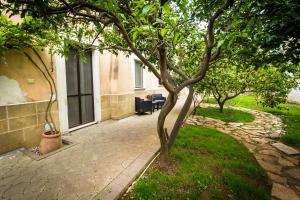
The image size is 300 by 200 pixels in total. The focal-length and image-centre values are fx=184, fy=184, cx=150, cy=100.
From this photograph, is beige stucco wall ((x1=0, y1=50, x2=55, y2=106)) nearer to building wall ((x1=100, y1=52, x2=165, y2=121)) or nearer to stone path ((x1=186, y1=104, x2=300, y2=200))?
building wall ((x1=100, y1=52, x2=165, y2=121))

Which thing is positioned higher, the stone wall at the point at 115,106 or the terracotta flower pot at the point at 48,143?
the stone wall at the point at 115,106

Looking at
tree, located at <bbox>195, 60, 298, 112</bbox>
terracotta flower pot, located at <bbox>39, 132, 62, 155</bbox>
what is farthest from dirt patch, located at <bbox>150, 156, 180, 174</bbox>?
tree, located at <bbox>195, 60, 298, 112</bbox>

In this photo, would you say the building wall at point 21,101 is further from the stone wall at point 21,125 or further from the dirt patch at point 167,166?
the dirt patch at point 167,166

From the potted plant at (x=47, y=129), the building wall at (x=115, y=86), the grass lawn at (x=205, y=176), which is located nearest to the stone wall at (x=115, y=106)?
the building wall at (x=115, y=86)

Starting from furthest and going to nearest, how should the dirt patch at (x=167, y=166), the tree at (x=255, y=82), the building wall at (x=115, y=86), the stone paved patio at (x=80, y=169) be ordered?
the building wall at (x=115, y=86)
the tree at (x=255, y=82)
the dirt patch at (x=167, y=166)
the stone paved patio at (x=80, y=169)

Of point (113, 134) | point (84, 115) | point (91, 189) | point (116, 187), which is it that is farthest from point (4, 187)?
point (84, 115)

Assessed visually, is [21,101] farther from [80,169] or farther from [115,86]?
[115,86]

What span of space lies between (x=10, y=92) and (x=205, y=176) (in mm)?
4473

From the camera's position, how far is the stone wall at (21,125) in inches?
158

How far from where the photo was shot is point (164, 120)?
10.8ft

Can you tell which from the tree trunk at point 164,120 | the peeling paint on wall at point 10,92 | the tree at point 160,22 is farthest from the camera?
the peeling paint on wall at point 10,92

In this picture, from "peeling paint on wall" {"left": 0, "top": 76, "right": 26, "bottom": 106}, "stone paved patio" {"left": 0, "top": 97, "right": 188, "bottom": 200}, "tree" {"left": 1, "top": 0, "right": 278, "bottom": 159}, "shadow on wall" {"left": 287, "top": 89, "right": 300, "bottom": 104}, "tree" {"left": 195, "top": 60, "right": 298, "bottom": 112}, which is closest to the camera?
"tree" {"left": 1, "top": 0, "right": 278, "bottom": 159}

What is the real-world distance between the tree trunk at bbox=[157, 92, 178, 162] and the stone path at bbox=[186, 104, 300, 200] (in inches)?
75.2

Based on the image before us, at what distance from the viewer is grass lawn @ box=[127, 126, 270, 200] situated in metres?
2.89
